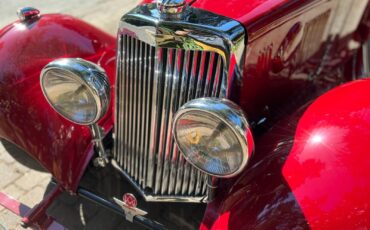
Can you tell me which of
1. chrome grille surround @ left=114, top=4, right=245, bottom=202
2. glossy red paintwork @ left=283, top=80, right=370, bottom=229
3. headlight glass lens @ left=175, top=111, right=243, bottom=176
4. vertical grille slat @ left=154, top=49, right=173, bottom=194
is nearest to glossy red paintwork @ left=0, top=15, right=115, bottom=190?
chrome grille surround @ left=114, top=4, right=245, bottom=202

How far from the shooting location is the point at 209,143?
4.83 ft

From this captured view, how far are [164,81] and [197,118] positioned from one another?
0.37m

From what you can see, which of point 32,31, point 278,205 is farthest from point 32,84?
point 278,205

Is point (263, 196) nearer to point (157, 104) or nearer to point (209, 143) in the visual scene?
point (209, 143)

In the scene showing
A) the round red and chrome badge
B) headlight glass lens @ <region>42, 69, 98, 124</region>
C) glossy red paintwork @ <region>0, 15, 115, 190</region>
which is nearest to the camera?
headlight glass lens @ <region>42, 69, 98, 124</region>

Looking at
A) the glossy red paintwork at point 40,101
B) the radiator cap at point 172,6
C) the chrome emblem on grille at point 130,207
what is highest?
the radiator cap at point 172,6

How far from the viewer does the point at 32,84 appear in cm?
219

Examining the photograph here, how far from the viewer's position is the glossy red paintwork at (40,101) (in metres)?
2.06

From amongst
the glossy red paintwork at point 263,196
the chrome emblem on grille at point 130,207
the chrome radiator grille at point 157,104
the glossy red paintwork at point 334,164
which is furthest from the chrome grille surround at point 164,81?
the glossy red paintwork at point 334,164

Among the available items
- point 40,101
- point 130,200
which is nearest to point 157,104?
point 130,200

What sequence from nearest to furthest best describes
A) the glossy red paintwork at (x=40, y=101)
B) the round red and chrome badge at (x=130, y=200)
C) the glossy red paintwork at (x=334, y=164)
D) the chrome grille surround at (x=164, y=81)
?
the glossy red paintwork at (x=334, y=164) < the chrome grille surround at (x=164, y=81) < the round red and chrome badge at (x=130, y=200) < the glossy red paintwork at (x=40, y=101)

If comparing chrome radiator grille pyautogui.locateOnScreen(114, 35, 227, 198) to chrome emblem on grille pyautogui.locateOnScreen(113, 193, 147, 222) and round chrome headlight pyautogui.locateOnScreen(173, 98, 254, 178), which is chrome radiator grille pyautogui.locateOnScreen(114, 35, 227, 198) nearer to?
chrome emblem on grille pyautogui.locateOnScreen(113, 193, 147, 222)

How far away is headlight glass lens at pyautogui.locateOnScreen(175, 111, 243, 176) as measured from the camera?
4.62 feet

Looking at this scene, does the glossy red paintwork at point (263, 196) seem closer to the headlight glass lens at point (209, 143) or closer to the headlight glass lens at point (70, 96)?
the headlight glass lens at point (209, 143)
